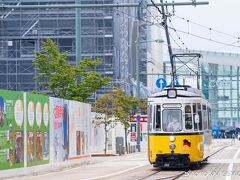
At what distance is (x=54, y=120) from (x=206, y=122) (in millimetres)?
6428

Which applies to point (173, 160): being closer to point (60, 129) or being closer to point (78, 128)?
point (60, 129)

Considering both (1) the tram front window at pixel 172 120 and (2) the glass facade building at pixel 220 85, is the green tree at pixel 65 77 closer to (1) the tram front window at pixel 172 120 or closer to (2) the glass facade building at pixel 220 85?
(1) the tram front window at pixel 172 120

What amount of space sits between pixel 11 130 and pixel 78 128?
10520 mm

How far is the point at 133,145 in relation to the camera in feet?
195

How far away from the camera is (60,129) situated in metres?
32.8

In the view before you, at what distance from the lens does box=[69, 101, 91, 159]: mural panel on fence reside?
34938 mm

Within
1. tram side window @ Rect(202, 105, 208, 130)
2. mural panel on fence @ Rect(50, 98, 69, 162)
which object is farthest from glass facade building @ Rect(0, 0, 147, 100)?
tram side window @ Rect(202, 105, 208, 130)

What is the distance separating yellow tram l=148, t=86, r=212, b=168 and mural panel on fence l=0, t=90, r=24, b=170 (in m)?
4.94

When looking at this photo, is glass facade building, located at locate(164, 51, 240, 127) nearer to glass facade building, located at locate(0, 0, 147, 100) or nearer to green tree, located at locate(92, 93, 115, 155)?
glass facade building, located at locate(0, 0, 147, 100)

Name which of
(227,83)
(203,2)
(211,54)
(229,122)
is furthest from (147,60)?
(203,2)

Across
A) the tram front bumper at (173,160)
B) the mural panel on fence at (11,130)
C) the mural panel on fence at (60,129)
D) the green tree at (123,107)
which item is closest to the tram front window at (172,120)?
the tram front bumper at (173,160)

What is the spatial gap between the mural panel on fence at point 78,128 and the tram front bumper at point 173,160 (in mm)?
7346

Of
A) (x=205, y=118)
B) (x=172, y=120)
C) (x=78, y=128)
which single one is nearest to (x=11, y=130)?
Answer: (x=172, y=120)

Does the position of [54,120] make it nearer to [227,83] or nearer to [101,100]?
[101,100]
